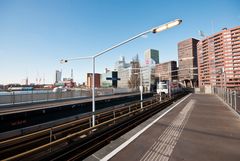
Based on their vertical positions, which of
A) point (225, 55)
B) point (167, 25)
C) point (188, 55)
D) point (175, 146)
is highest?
point (188, 55)

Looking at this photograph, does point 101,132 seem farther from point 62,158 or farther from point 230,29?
point 230,29

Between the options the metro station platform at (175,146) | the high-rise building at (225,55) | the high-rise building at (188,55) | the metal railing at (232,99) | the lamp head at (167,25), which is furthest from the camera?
the high-rise building at (188,55)

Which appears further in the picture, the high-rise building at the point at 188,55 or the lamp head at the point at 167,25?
the high-rise building at the point at 188,55

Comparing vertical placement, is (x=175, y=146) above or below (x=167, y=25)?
below

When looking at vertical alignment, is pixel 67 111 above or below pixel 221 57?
below

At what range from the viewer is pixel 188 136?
741 centimetres

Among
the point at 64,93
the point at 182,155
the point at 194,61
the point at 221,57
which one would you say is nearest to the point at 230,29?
the point at 221,57

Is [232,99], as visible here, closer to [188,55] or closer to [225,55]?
[225,55]

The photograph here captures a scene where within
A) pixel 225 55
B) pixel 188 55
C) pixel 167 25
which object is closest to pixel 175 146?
pixel 167 25

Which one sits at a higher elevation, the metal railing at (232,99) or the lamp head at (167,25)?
the lamp head at (167,25)

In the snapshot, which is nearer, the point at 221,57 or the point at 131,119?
the point at 131,119

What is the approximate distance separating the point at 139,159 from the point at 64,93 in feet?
88.8

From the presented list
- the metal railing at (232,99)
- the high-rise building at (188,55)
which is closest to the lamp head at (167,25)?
the metal railing at (232,99)

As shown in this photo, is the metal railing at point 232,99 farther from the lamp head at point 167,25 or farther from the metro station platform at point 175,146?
the lamp head at point 167,25
